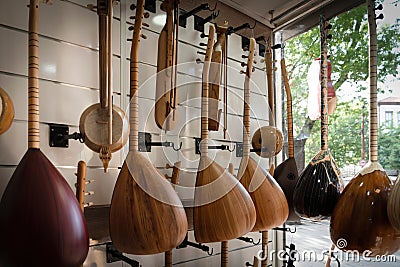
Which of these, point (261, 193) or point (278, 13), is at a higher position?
point (278, 13)

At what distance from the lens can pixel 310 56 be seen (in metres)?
1.60

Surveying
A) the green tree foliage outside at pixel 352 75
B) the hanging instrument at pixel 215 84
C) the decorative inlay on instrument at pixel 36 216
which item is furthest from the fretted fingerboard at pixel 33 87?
the green tree foliage outside at pixel 352 75

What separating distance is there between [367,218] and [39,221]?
0.89 metres

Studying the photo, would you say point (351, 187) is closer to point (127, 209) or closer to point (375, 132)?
point (375, 132)

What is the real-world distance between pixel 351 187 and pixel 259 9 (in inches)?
36.0

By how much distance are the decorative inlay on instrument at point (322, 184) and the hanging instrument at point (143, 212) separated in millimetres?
514

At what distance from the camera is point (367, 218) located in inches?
40.8

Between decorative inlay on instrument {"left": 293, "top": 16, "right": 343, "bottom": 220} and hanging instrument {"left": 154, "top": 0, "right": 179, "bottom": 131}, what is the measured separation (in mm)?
530

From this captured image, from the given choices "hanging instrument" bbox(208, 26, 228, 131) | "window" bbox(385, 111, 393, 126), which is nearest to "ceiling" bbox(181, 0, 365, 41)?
"hanging instrument" bbox(208, 26, 228, 131)

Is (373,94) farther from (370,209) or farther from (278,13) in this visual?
(278,13)

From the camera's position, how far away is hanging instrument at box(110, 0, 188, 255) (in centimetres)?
87

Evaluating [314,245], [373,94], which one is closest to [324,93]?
[373,94]

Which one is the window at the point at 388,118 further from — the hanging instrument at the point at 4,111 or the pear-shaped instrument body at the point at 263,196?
the hanging instrument at the point at 4,111

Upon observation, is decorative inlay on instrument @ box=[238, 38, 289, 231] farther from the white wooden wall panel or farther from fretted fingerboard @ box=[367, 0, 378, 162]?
fretted fingerboard @ box=[367, 0, 378, 162]
